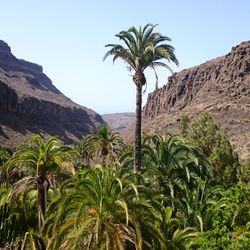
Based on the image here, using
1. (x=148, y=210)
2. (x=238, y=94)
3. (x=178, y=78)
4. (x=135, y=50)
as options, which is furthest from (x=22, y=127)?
(x=148, y=210)

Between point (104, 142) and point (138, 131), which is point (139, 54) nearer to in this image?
point (138, 131)

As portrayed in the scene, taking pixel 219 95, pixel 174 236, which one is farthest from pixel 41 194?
pixel 219 95

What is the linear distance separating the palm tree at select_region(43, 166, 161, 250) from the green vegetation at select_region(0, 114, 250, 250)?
3 cm

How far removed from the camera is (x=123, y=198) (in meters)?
14.8

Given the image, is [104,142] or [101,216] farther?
[104,142]

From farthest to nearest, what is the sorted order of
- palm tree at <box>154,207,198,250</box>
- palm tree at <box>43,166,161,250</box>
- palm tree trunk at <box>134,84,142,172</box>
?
palm tree trunk at <box>134,84,142,172</box>, palm tree at <box>154,207,198,250</box>, palm tree at <box>43,166,161,250</box>

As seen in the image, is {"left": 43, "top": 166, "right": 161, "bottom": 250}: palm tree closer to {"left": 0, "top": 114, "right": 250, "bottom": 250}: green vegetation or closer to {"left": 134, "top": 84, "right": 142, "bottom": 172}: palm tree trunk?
{"left": 0, "top": 114, "right": 250, "bottom": 250}: green vegetation

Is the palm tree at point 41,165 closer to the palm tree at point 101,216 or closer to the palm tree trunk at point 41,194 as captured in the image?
the palm tree trunk at point 41,194

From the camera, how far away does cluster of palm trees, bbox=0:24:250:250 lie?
47.2 ft

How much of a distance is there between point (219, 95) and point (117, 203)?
124710mm

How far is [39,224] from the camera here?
60.3 feet

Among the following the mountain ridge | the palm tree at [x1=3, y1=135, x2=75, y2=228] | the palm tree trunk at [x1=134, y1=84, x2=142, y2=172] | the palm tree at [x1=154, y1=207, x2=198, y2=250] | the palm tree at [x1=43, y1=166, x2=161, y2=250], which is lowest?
the palm tree at [x1=154, y1=207, x2=198, y2=250]

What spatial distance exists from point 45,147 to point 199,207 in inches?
377

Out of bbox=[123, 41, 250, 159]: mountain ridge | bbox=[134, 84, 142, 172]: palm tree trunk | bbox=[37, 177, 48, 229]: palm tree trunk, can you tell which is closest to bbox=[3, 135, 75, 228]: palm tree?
bbox=[37, 177, 48, 229]: palm tree trunk
